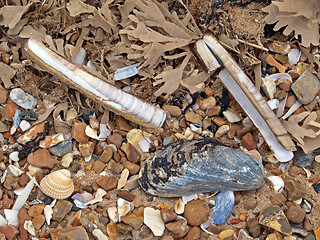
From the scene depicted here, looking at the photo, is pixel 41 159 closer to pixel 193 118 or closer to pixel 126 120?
pixel 126 120

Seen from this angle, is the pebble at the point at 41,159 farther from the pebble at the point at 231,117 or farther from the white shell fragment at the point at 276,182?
the white shell fragment at the point at 276,182

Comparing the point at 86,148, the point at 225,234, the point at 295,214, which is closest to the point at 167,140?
the point at 86,148

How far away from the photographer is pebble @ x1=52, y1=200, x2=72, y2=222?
2072 mm

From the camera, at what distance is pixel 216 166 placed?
6.56ft

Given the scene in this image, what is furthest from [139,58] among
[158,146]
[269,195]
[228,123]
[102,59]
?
[269,195]

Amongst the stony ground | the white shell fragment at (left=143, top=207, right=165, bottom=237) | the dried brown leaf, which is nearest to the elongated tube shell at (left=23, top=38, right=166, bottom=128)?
the stony ground

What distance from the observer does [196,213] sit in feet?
6.64

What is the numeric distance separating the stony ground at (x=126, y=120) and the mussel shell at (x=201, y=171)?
0.10 metres

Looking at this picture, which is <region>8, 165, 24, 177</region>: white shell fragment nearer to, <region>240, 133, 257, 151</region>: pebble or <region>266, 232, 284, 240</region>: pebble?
<region>240, 133, 257, 151</region>: pebble

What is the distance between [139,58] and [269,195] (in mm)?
1217

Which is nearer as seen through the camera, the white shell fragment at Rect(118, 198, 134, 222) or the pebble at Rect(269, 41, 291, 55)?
the white shell fragment at Rect(118, 198, 134, 222)

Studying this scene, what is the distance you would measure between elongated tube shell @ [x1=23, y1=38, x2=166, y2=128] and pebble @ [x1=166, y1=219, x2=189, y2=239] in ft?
2.20

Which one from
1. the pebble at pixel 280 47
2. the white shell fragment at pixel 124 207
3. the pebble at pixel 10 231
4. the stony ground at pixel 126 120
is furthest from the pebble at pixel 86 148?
the pebble at pixel 280 47

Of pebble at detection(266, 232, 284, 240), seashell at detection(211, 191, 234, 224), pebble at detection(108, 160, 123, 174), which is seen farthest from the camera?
pebble at detection(108, 160, 123, 174)
